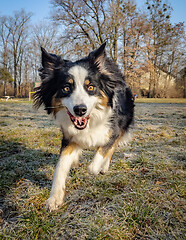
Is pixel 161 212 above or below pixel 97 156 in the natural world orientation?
below

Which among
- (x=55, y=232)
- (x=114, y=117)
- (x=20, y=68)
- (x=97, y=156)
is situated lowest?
(x=55, y=232)

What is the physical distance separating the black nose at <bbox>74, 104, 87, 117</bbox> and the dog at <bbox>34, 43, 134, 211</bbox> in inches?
0.5

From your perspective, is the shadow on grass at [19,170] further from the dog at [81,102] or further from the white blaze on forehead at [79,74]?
the white blaze on forehead at [79,74]

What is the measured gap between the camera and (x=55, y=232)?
1594mm

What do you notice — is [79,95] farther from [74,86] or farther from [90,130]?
[90,130]

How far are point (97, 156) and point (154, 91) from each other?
100ft

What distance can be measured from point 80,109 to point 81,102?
10 centimetres

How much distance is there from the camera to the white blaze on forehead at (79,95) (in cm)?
222

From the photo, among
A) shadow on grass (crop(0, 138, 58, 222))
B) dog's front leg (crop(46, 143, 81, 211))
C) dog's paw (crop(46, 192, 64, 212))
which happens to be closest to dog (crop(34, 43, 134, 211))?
dog's front leg (crop(46, 143, 81, 211))

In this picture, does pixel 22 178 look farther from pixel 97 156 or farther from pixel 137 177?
pixel 137 177

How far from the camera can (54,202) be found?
1.96 metres

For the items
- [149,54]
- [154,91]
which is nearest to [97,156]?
[149,54]

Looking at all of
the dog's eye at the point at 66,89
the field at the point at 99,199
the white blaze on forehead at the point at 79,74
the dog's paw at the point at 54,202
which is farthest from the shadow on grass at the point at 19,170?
the white blaze on forehead at the point at 79,74

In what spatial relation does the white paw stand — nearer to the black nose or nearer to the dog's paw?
the dog's paw
